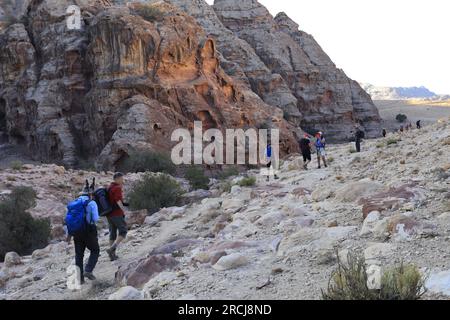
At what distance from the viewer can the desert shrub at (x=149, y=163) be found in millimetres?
25844

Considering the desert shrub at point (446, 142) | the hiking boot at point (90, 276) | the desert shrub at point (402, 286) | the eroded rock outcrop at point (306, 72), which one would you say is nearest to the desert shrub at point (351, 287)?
the desert shrub at point (402, 286)

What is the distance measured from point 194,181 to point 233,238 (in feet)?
44.6

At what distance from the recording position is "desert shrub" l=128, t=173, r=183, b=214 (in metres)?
14.7

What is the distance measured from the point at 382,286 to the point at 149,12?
3305cm

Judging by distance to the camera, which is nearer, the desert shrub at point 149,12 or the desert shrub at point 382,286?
the desert shrub at point 382,286

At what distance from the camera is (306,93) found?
53.6 metres

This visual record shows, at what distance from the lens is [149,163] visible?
2600 cm

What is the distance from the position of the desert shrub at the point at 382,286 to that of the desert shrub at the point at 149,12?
3227 cm

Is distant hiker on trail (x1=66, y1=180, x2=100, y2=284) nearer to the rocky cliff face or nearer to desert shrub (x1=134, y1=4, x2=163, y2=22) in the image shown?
the rocky cliff face

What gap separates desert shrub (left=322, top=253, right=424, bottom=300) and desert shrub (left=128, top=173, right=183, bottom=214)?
35.3 ft

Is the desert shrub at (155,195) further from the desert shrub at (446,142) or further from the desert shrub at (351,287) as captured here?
the desert shrub at (351,287)

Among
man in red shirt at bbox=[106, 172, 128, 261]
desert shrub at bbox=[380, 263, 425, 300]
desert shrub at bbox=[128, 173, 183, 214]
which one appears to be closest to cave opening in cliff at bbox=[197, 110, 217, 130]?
desert shrub at bbox=[128, 173, 183, 214]
